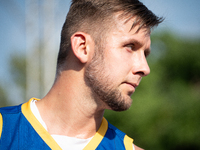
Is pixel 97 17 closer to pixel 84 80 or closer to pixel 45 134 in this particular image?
pixel 84 80

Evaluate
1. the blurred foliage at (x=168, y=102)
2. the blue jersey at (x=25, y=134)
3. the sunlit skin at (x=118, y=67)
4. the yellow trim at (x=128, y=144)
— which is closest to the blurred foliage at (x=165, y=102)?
the blurred foliage at (x=168, y=102)

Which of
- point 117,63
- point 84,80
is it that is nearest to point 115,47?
point 117,63

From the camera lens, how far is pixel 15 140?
4.96 ft

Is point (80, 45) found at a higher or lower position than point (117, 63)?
higher

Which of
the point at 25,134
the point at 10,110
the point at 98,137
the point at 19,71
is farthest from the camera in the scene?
the point at 19,71

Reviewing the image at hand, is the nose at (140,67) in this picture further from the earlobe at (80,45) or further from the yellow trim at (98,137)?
the yellow trim at (98,137)

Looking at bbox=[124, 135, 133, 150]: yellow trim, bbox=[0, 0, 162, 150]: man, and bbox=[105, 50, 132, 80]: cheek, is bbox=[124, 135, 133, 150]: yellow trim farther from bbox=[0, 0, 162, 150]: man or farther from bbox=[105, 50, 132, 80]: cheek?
bbox=[105, 50, 132, 80]: cheek

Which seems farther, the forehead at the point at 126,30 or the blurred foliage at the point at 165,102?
the blurred foliage at the point at 165,102

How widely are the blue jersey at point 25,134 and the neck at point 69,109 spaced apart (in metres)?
0.08

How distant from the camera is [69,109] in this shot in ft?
5.57

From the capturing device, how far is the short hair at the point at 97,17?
1689 millimetres

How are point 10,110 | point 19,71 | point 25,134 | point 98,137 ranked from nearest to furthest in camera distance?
point 25,134
point 10,110
point 98,137
point 19,71

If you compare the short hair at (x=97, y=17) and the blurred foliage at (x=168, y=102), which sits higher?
the short hair at (x=97, y=17)

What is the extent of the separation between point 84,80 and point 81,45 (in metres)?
0.27
